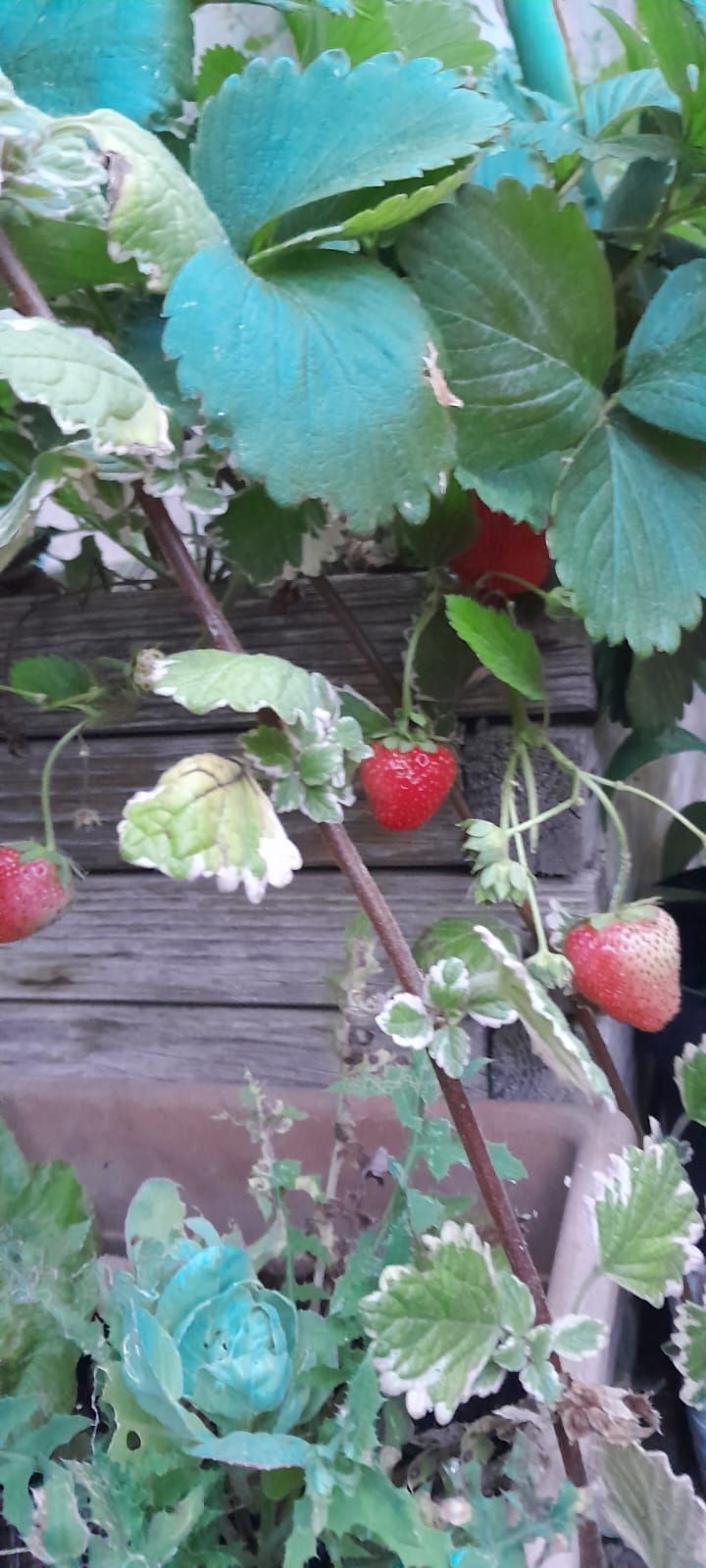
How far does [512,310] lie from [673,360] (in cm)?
8

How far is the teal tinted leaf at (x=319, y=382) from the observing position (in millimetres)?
325

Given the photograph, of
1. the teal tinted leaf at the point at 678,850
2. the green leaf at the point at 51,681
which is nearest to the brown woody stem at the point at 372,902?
the green leaf at the point at 51,681

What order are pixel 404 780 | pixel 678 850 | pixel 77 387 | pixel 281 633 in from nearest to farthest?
pixel 77 387 → pixel 404 780 → pixel 281 633 → pixel 678 850

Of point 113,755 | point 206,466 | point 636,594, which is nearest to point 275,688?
point 206,466

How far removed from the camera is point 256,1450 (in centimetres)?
27

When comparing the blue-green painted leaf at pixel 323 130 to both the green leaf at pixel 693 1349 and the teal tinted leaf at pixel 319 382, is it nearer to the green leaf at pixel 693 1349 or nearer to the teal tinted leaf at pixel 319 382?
the teal tinted leaf at pixel 319 382

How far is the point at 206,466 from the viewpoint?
1.07ft

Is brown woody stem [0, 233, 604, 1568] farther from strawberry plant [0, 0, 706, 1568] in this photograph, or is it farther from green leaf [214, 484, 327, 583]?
green leaf [214, 484, 327, 583]

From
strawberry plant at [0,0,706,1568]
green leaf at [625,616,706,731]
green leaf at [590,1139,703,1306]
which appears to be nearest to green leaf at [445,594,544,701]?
strawberry plant at [0,0,706,1568]

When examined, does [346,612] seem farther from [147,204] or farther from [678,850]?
[678,850]

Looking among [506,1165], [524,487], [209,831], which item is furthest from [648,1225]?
[524,487]

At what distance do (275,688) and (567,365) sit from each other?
0.29 metres

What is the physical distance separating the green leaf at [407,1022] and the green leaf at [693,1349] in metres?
0.19

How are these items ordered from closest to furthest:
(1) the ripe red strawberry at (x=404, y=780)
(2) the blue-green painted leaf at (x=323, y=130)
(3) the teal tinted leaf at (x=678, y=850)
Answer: (2) the blue-green painted leaf at (x=323, y=130)
(1) the ripe red strawberry at (x=404, y=780)
(3) the teal tinted leaf at (x=678, y=850)
